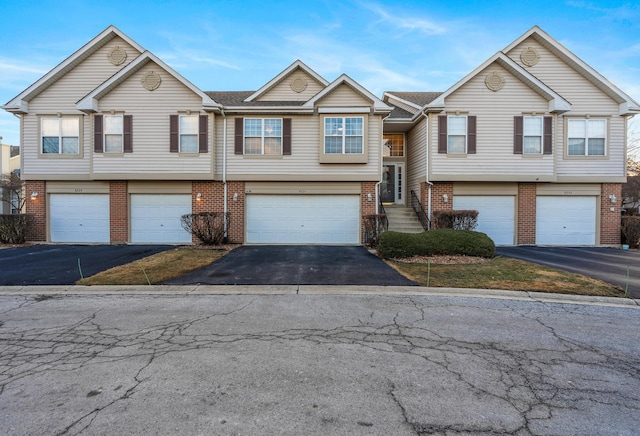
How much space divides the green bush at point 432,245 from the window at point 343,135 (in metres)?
5.29

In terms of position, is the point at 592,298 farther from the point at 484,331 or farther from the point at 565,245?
the point at 565,245

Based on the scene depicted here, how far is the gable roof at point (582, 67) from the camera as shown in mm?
15016

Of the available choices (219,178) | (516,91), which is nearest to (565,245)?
(516,91)

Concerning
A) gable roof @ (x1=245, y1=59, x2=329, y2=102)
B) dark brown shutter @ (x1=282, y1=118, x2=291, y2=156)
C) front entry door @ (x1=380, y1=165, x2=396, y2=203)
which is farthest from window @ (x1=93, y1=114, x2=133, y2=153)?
front entry door @ (x1=380, y1=165, x2=396, y2=203)

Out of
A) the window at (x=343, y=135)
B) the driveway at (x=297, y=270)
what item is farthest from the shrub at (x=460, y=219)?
the window at (x=343, y=135)

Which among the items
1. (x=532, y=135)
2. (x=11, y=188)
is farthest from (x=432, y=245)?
(x=11, y=188)

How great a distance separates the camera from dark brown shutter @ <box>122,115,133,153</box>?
1481cm

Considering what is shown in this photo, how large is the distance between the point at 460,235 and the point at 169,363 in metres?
9.74

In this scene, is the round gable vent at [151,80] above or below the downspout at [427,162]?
above

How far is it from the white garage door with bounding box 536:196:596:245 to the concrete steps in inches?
209

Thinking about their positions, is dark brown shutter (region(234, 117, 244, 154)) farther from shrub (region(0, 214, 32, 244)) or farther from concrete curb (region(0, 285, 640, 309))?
shrub (region(0, 214, 32, 244))

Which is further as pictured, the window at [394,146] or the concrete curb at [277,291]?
the window at [394,146]

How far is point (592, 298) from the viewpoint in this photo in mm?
6777

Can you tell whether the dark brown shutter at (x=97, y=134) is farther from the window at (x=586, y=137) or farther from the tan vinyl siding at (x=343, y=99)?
the window at (x=586, y=137)
